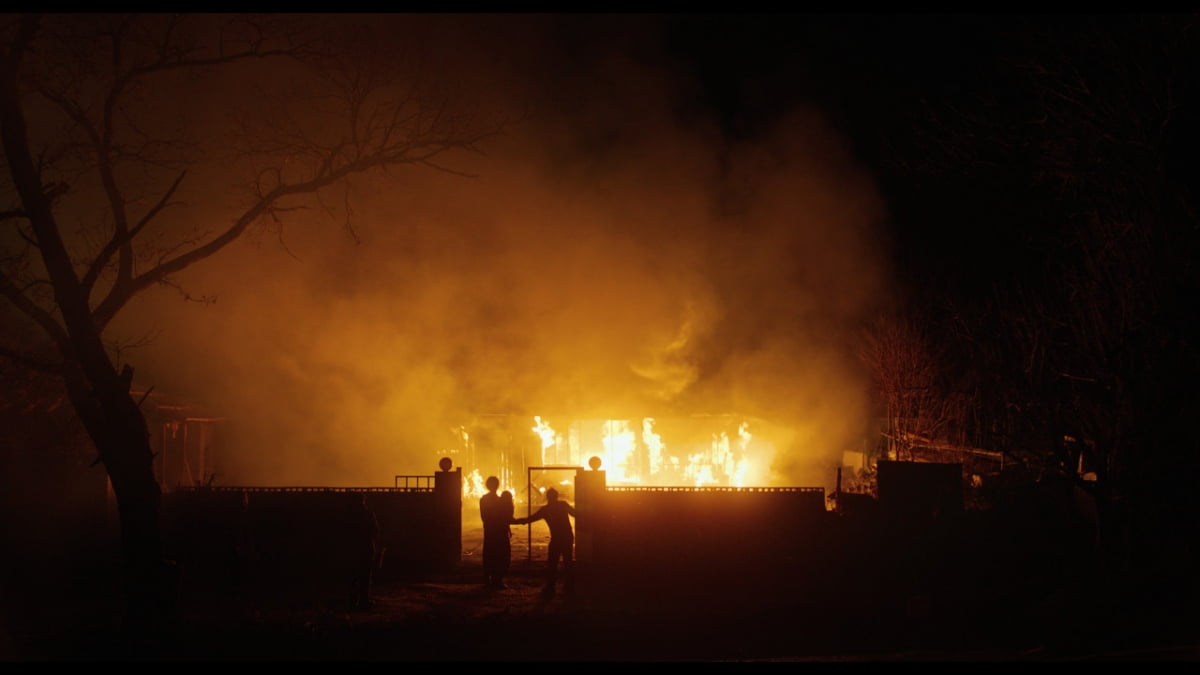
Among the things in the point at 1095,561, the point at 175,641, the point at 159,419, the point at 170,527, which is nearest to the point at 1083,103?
the point at 1095,561

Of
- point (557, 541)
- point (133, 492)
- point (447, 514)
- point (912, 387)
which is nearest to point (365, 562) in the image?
point (447, 514)

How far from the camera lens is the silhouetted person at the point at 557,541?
36.0 feet

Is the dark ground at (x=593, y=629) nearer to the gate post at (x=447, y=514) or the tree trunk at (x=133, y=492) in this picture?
the tree trunk at (x=133, y=492)

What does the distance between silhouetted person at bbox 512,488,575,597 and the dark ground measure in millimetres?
276

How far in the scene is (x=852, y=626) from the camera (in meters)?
9.41

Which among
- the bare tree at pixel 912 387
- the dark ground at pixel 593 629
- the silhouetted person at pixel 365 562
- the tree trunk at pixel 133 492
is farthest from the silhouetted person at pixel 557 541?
the bare tree at pixel 912 387

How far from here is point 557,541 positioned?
11266 mm

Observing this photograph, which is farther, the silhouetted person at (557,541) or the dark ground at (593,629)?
the silhouetted person at (557,541)

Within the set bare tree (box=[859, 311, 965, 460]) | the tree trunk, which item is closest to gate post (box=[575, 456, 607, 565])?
the tree trunk

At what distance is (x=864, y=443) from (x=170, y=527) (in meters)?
17.4

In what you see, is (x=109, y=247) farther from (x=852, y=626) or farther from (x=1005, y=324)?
(x=1005, y=324)

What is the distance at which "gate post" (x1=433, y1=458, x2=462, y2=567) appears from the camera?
40.5 ft

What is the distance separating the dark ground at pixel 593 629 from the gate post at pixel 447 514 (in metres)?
1.34

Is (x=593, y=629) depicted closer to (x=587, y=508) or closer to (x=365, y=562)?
(x=587, y=508)
